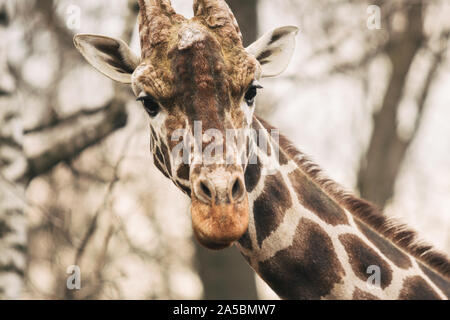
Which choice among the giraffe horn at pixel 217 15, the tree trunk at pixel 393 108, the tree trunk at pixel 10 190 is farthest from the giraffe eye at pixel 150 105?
the tree trunk at pixel 393 108

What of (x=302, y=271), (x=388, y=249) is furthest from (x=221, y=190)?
(x=388, y=249)

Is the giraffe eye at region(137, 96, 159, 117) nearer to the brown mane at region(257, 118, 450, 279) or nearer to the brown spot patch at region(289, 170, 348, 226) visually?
the brown mane at region(257, 118, 450, 279)

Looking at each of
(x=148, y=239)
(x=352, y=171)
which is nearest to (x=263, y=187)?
(x=148, y=239)

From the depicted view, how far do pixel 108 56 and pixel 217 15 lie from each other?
101 cm

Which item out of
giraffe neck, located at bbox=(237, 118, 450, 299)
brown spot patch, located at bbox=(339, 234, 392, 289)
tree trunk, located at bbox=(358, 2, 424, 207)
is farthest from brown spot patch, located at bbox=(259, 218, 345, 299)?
tree trunk, located at bbox=(358, 2, 424, 207)

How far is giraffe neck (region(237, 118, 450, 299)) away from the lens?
4.56 meters

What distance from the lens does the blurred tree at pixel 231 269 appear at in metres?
11.9

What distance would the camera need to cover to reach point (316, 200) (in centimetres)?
490

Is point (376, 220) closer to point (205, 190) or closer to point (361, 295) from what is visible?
point (361, 295)

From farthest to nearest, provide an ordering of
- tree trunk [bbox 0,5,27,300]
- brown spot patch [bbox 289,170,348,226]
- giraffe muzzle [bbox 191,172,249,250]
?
tree trunk [bbox 0,5,27,300] → brown spot patch [bbox 289,170,348,226] → giraffe muzzle [bbox 191,172,249,250]

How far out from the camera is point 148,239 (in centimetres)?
1268

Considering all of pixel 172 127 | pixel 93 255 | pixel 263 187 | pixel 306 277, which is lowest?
pixel 93 255
